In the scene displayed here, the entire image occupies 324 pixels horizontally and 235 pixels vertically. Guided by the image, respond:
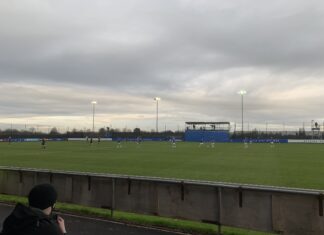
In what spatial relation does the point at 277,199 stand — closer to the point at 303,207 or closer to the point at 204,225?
the point at 303,207

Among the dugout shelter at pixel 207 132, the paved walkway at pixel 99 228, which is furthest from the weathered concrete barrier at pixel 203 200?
the dugout shelter at pixel 207 132

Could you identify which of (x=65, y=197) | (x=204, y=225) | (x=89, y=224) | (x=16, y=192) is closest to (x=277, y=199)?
(x=204, y=225)

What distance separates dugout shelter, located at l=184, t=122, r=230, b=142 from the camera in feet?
361

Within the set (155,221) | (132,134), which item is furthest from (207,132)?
(155,221)

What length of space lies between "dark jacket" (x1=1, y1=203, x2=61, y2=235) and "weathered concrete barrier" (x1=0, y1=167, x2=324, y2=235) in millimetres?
5859

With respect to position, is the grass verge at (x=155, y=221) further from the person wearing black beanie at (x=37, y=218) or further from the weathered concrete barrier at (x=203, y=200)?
the person wearing black beanie at (x=37, y=218)

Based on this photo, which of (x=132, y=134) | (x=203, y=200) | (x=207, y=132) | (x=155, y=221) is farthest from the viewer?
(x=132, y=134)

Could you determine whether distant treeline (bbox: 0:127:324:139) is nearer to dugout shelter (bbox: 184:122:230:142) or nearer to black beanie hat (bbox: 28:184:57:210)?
dugout shelter (bbox: 184:122:230:142)

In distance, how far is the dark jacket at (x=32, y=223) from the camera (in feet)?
10.8

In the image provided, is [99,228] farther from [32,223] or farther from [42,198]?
[32,223]

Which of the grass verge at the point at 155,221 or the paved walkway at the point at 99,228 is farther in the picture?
the grass verge at the point at 155,221

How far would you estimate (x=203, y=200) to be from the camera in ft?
30.8

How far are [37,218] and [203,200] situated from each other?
6388 mm

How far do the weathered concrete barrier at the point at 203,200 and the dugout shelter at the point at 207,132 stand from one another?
320 feet
